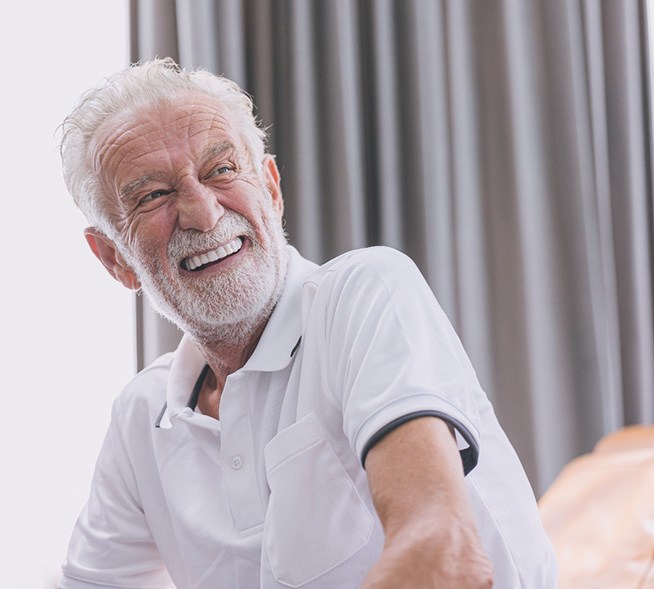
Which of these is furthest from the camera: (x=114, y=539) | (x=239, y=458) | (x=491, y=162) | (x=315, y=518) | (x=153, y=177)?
(x=491, y=162)

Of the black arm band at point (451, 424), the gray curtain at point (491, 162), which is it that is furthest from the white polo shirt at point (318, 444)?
the gray curtain at point (491, 162)

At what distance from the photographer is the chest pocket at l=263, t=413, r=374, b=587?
1188 millimetres

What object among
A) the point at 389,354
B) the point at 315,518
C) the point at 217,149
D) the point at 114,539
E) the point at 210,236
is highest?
the point at 217,149

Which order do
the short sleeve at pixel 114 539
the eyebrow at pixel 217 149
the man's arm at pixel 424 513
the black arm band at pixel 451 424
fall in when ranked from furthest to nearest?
the short sleeve at pixel 114 539 → the eyebrow at pixel 217 149 → the black arm band at pixel 451 424 → the man's arm at pixel 424 513

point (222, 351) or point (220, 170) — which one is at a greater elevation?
point (220, 170)

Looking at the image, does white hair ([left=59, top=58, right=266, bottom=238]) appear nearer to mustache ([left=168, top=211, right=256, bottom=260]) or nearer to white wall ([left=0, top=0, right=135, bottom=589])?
mustache ([left=168, top=211, right=256, bottom=260])

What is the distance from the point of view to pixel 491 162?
2.32 meters

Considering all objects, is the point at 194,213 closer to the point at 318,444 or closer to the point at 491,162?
the point at 318,444

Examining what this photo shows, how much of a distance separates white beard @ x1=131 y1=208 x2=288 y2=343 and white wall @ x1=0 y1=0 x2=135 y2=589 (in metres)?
Answer: 1.08

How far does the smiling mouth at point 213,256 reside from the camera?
1.40 m

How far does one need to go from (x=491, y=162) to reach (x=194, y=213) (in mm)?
1127

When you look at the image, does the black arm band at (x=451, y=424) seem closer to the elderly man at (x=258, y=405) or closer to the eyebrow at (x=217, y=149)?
the elderly man at (x=258, y=405)

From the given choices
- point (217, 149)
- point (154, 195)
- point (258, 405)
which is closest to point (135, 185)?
point (154, 195)

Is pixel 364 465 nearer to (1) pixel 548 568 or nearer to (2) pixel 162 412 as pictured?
(1) pixel 548 568
